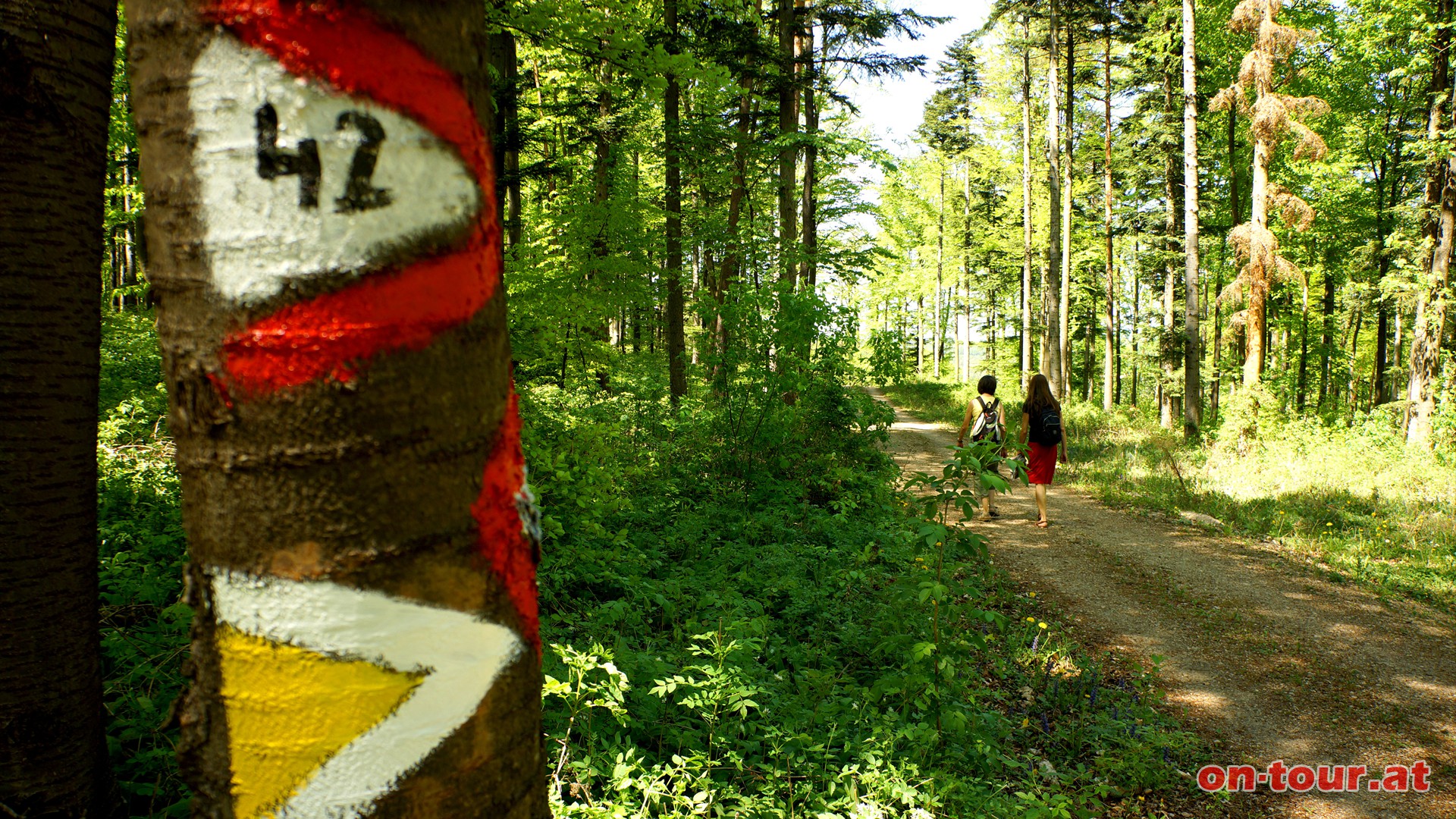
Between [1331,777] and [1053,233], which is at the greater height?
[1053,233]

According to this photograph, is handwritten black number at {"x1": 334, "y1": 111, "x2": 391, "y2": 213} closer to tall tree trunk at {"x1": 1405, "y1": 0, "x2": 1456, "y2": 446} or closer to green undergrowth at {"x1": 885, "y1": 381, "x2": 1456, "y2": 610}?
green undergrowth at {"x1": 885, "y1": 381, "x2": 1456, "y2": 610}

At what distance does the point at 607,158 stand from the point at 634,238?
1.26 meters

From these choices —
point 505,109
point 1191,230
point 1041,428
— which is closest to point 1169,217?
point 1191,230

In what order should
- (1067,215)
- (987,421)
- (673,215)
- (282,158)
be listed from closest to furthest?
1. (282,158)
2. (987,421)
3. (673,215)
4. (1067,215)

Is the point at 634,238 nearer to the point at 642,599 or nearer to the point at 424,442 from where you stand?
the point at 642,599

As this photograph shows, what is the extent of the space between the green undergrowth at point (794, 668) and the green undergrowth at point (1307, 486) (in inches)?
174

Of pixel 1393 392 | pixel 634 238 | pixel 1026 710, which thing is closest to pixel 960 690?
pixel 1026 710

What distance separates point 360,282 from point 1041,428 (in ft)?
31.0

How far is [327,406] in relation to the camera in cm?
67

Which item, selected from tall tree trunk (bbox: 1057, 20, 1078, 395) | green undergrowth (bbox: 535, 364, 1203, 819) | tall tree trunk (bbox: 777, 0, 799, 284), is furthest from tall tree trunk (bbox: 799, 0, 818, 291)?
green undergrowth (bbox: 535, 364, 1203, 819)

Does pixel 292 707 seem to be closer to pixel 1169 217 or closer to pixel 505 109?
pixel 505 109

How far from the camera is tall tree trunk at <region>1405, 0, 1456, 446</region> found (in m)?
13.2

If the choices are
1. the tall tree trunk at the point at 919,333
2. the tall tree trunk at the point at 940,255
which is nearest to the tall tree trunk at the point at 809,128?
the tall tree trunk at the point at 940,255

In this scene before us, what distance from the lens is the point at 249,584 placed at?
71 cm
